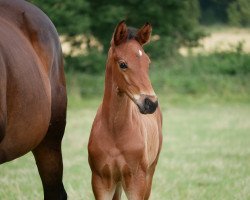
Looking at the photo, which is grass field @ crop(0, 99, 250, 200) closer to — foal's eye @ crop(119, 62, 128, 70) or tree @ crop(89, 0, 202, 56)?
foal's eye @ crop(119, 62, 128, 70)

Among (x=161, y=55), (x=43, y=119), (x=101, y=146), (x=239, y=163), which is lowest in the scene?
(x=161, y=55)

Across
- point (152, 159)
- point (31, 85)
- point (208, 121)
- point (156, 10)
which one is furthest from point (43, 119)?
point (156, 10)

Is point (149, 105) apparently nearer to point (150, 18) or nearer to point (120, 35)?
point (120, 35)

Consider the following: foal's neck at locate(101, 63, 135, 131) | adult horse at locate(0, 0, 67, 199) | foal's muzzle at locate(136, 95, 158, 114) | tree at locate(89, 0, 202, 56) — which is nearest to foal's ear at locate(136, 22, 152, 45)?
foal's neck at locate(101, 63, 135, 131)

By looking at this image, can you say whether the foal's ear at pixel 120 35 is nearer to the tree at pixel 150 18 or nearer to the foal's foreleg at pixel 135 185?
the foal's foreleg at pixel 135 185

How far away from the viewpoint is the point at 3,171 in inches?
296

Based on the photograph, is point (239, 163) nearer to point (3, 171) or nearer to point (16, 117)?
point (3, 171)

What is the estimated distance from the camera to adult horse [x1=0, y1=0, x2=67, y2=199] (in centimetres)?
339

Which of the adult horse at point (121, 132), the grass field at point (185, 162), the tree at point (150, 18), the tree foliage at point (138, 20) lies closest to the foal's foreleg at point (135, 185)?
the adult horse at point (121, 132)

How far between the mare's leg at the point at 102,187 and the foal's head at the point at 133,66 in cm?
61

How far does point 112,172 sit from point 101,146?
19cm

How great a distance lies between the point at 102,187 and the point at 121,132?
391mm

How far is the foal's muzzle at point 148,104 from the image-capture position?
11.8 ft

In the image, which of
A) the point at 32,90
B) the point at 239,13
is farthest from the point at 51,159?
the point at 239,13
